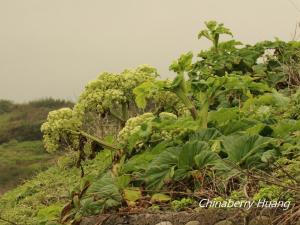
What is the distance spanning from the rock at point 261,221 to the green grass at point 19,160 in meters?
13.7

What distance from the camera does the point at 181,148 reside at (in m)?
4.66

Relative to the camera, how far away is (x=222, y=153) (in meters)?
4.67

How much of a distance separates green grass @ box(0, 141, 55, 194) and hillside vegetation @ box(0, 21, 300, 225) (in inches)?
427

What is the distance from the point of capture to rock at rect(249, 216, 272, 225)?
3438 millimetres

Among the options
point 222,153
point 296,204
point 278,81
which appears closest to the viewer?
point 296,204

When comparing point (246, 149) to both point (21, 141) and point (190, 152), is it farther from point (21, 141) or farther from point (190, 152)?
point (21, 141)

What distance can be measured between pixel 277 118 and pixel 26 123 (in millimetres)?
26861

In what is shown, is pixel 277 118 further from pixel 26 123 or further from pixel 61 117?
pixel 26 123

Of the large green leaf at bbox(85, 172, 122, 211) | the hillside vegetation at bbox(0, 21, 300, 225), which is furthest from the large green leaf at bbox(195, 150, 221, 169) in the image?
the large green leaf at bbox(85, 172, 122, 211)

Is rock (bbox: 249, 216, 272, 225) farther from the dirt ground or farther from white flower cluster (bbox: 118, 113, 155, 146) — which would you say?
white flower cluster (bbox: 118, 113, 155, 146)

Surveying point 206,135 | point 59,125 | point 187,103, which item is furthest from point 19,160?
point 206,135

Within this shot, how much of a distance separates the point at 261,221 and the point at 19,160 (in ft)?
67.1

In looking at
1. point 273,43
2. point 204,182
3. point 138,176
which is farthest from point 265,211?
point 273,43

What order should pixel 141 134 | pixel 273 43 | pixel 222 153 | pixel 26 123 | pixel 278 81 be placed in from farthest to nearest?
1. pixel 26 123
2. pixel 273 43
3. pixel 278 81
4. pixel 141 134
5. pixel 222 153
